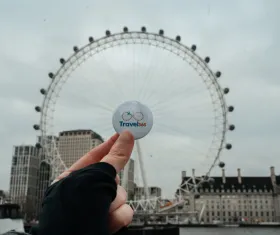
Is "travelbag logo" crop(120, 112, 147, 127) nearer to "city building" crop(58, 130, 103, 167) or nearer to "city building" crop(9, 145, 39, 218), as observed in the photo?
"city building" crop(58, 130, 103, 167)

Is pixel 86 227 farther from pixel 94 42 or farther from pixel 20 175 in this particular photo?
pixel 20 175

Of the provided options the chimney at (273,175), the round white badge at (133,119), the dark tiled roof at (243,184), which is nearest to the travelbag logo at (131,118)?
the round white badge at (133,119)

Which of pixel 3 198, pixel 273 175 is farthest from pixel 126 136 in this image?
pixel 273 175

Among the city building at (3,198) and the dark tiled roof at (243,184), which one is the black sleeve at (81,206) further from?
the dark tiled roof at (243,184)

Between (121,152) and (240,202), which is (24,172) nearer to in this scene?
(240,202)

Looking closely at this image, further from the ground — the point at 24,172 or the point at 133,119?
the point at 24,172

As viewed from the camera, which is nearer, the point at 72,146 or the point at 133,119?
the point at 133,119
